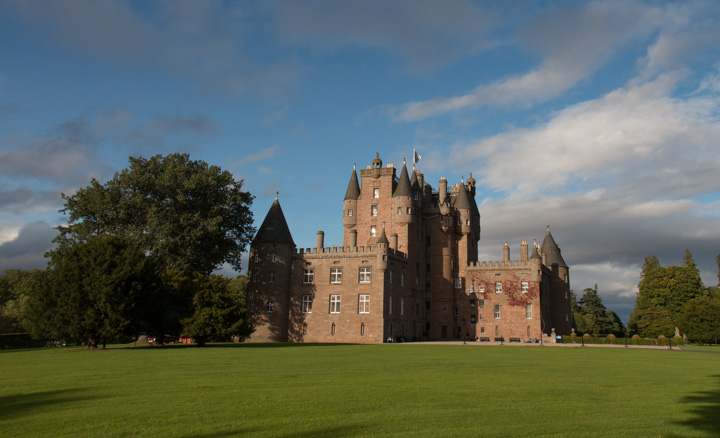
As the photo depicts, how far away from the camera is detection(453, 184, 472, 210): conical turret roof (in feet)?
229

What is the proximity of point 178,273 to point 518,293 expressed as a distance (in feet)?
124

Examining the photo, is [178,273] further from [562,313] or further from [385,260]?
[562,313]

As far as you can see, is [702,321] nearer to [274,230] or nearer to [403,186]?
[403,186]

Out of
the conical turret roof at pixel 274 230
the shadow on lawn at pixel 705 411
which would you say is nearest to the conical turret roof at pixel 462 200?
the conical turret roof at pixel 274 230

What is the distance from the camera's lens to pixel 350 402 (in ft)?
41.5

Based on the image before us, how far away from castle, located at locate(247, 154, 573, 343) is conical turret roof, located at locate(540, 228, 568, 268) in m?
0.13

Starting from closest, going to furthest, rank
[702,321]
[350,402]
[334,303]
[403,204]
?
[350,402]
[702,321]
[334,303]
[403,204]

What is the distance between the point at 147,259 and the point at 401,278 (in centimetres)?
2756

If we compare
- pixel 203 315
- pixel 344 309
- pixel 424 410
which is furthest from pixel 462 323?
pixel 424 410

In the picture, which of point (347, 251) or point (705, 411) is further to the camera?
point (347, 251)

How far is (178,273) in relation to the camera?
43750 mm

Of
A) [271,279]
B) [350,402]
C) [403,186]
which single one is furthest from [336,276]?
[350,402]

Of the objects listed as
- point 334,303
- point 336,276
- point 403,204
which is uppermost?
point 403,204

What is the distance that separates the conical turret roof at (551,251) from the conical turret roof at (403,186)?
71.6 feet
